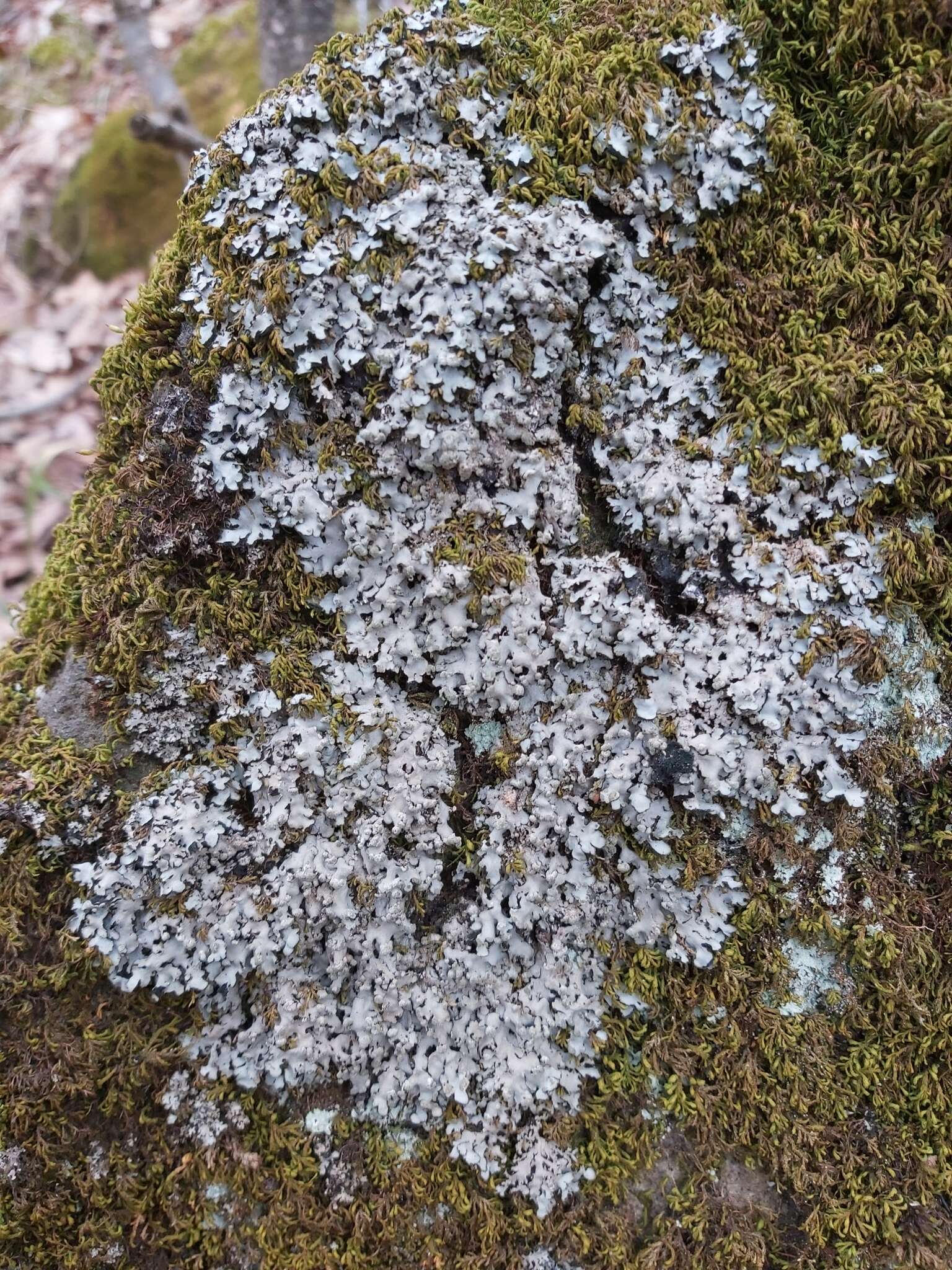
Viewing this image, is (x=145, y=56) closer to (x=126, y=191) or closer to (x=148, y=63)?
(x=148, y=63)

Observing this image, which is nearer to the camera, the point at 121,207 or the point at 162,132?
the point at 162,132

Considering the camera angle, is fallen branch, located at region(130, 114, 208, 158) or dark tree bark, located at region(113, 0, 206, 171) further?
dark tree bark, located at region(113, 0, 206, 171)

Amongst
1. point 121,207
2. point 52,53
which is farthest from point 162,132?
point 52,53

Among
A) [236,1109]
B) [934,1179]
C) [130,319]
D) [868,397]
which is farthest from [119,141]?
[934,1179]

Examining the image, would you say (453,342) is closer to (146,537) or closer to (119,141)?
(146,537)

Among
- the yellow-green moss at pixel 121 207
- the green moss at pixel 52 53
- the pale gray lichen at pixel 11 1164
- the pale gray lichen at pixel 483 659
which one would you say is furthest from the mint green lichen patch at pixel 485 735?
the green moss at pixel 52 53

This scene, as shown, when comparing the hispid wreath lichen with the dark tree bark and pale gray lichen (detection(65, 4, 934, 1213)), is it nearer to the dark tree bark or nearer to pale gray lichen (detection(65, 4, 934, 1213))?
pale gray lichen (detection(65, 4, 934, 1213))

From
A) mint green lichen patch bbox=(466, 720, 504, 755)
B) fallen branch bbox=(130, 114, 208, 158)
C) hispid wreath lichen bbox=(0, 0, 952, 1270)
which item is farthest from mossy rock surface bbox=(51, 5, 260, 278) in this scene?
mint green lichen patch bbox=(466, 720, 504, 755)
